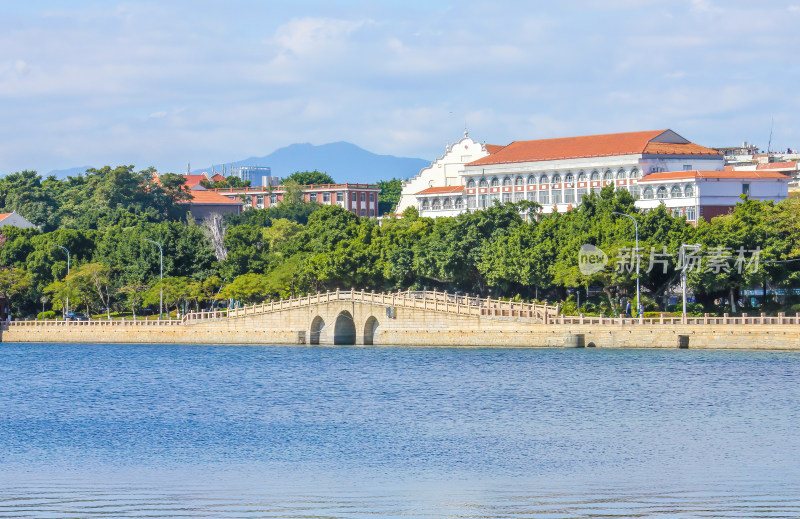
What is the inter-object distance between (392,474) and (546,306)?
125ft

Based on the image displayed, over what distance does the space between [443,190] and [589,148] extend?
1677 cm

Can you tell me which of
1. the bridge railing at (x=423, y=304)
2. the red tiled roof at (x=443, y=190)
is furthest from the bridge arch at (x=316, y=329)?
the red tiled roof at (x=443, y=190)

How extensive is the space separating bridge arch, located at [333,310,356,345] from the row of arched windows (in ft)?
113

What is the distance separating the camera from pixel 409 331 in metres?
71.9

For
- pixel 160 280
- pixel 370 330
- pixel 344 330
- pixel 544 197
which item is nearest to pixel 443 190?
pixel 544 197

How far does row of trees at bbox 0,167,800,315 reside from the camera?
67.9 metres

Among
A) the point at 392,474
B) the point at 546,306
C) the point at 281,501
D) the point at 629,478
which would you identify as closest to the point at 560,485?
the point at 629,478

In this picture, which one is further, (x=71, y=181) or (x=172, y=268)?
(x=71, y=181)

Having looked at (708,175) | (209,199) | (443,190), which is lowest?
(708,175)

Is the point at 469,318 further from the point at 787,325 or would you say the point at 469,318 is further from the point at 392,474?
the point at 392,474

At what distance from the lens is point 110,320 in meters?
84.9

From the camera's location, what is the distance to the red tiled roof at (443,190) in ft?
382

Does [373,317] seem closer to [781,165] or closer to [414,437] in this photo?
[414,437]

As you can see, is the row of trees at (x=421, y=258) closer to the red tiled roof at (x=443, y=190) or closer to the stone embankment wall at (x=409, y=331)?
the stone embankment wall at (x=409, y=331)
